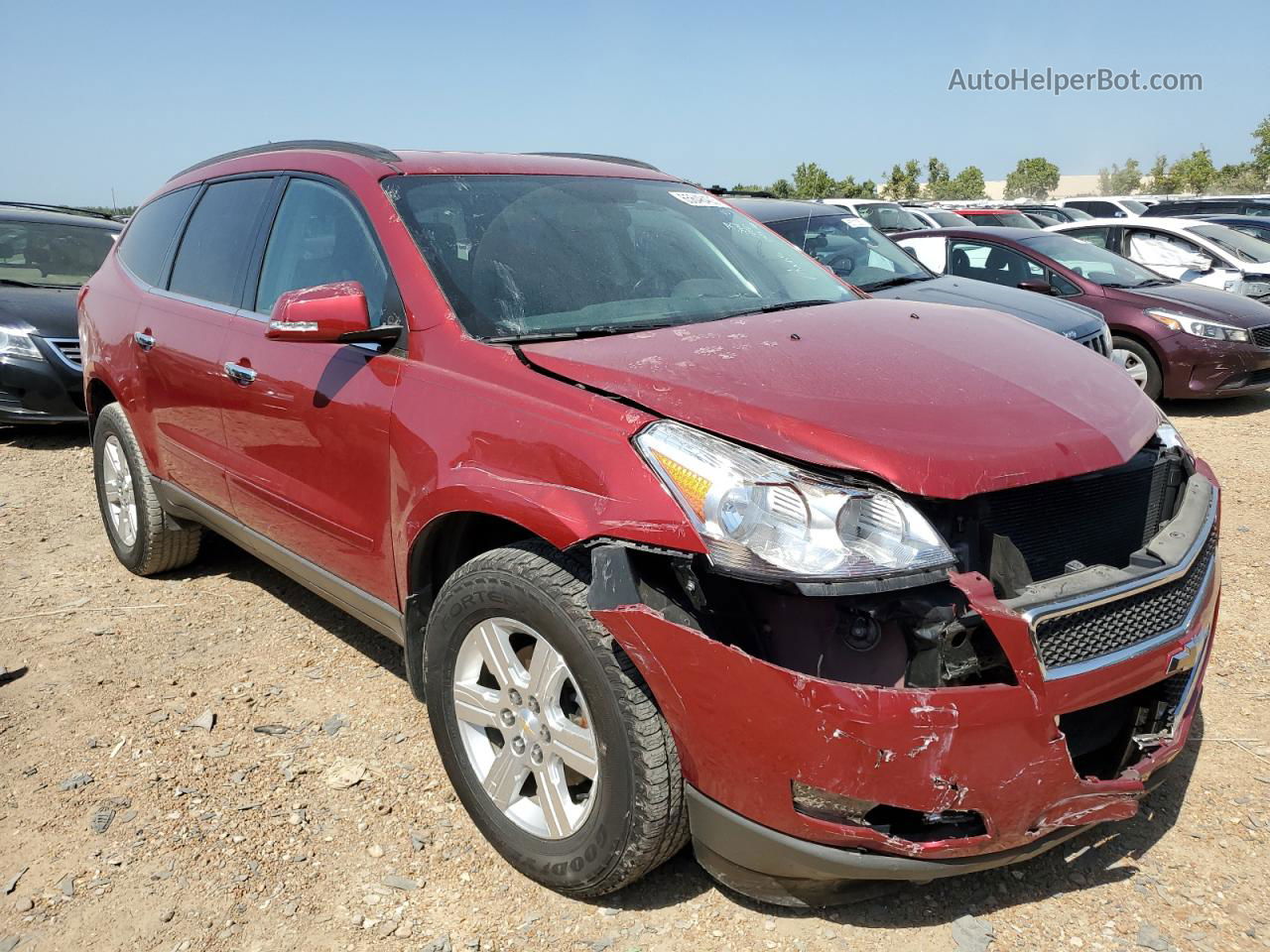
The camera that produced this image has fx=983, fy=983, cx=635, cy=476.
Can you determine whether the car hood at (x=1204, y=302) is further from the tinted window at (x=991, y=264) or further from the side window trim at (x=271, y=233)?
the side window trim at (x=271, y=233)

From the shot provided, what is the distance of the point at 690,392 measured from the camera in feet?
7.20

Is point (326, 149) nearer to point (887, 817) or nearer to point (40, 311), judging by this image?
point (887, 817)

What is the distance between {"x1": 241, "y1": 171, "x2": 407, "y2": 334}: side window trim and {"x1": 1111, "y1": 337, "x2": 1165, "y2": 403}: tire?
6.77 metres

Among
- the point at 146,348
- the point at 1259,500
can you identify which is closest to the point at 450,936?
the point at 146,348

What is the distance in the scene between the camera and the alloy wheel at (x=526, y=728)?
7.54ft

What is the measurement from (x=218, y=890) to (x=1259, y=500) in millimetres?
5508

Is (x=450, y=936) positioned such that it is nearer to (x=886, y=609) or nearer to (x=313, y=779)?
(x=313, y=779)

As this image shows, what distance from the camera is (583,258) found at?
306 cm

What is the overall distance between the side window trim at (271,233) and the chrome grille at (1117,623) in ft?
6.02

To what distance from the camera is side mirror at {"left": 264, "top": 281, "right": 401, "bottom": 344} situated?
2.63 metres

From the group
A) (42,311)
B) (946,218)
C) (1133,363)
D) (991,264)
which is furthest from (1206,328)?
(946,218)

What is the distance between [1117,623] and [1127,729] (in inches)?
12.4

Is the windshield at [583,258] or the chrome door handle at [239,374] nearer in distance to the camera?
the windshield at [583,258]

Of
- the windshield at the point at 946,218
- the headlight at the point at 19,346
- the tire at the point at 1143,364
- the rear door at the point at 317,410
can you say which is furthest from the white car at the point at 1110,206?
the rear door at the point at 317,410
